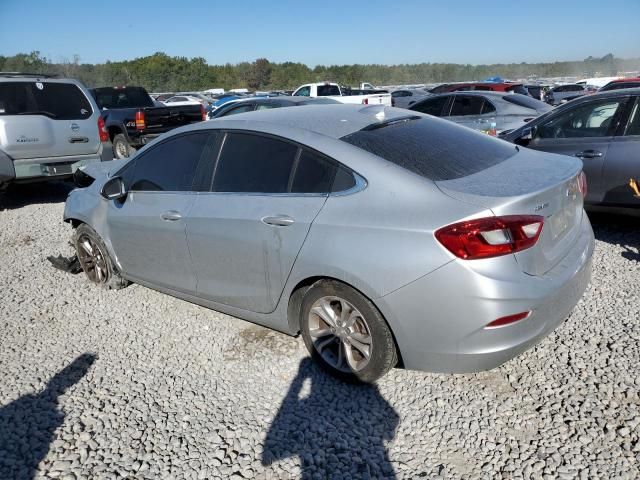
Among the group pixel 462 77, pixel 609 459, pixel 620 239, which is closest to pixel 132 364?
pixel 609 459

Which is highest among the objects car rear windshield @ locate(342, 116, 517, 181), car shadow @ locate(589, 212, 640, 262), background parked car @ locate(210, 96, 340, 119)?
background parked car @ locate(210, 96, 340, 119)

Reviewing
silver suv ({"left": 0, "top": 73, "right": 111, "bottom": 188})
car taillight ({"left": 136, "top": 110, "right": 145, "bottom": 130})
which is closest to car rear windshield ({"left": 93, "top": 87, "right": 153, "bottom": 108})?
car taillight ({"left": 136, "top": 110, "right": 145, "bottom": 130})

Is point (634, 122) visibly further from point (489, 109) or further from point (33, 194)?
point (33, 194)

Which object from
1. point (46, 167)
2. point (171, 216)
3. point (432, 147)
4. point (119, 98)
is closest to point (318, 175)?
point (432, 147)

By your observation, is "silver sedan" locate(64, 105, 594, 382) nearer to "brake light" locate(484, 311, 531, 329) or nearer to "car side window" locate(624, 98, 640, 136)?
"brake light" locate(484, 311, 531, 329)

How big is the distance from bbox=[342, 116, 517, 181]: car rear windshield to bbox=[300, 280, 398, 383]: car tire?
805mm

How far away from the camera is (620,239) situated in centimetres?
529

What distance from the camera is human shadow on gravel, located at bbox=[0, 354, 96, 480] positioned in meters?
2.58

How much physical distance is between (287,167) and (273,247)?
51 cm

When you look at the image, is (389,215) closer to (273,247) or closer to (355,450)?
(273,247)

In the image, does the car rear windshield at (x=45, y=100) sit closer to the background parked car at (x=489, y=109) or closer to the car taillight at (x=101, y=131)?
the car taillight at (x=101, y=131)

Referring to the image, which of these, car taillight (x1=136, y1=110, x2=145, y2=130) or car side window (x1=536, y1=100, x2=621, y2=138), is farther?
car taillight (x1=136, y1=110, x2=145, y2=130)

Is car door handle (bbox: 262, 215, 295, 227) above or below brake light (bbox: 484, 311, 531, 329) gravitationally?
above

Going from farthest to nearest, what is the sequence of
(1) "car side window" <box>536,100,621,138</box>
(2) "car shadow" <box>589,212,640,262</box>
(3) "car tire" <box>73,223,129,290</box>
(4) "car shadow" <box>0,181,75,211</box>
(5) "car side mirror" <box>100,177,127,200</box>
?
(4) "car shadow" <box>0,181,75,211</box>
(1) "car side window" <box>536,100,621,138</box>
(2) "car shadow" <box>589,212,640,262</box>
(3) "car tire" <box>73,223,129,290</box>
(5) "car side mirror" <box>100,177,127,200</box>
